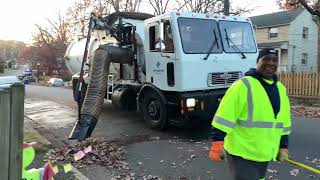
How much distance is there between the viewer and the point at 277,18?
4331 cm

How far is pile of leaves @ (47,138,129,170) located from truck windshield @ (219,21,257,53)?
3512mm

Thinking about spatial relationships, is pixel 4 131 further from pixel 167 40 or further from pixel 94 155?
pixel 167 40

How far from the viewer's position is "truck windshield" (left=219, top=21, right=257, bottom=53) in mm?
10320

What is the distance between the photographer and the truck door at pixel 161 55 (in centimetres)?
991

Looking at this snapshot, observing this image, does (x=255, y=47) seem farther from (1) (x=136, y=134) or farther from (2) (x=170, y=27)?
(1) (x=136, y=134)

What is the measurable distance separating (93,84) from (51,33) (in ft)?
208

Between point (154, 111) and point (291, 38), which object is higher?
point (291, 38)

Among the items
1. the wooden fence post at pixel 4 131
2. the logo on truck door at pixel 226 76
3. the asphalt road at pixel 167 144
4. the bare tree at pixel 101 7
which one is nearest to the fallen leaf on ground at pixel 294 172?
the asphalt road at pixel 167 144

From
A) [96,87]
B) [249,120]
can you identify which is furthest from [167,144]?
[249,120]

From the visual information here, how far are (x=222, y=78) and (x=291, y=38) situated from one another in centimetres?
3304

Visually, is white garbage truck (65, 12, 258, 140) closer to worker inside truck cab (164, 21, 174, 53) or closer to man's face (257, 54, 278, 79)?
worker inside truck cab (164, 21, 174, 53)

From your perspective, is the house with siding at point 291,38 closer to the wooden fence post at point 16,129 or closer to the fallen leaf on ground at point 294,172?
the fallen leaf on ground at point 294,172

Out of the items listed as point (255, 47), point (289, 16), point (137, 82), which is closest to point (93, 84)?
point (137, 82)

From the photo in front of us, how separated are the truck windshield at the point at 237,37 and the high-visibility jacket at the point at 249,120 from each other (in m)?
6.31
